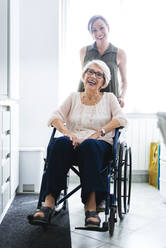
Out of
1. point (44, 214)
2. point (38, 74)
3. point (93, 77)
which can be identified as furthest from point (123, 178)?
point (38, 74)

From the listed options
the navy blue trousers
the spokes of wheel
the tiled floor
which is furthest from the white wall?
the navy blue trousers

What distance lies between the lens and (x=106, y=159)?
2.05 meters

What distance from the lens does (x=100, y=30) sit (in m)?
2.68

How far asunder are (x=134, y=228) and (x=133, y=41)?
7.12 feet

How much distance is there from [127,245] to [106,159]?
1.73 feet

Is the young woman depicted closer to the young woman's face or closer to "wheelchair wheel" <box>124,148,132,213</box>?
the young woman's face

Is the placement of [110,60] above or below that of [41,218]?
above

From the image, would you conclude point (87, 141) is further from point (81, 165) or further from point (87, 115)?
point (87, 115)

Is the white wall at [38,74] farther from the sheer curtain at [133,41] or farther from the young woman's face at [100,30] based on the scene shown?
the young woman's face at [100,30]

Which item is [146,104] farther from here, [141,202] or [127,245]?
[127,245]

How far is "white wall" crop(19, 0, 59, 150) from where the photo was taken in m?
3.26

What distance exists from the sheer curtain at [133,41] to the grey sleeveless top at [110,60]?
0.80 metres

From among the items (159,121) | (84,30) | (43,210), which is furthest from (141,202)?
(159,121)

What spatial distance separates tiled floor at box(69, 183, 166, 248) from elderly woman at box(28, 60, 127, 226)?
0.19m
